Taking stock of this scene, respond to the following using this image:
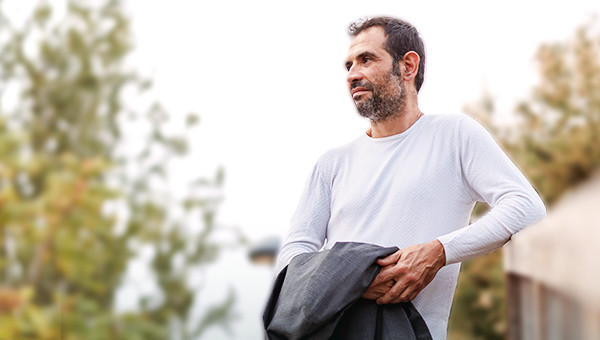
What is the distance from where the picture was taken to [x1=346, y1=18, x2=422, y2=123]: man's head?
1396 millimetres

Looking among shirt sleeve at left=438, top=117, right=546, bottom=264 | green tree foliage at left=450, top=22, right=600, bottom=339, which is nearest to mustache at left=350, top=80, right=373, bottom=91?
shirt sleeve at left=438, top=117, right=546, bottom=264

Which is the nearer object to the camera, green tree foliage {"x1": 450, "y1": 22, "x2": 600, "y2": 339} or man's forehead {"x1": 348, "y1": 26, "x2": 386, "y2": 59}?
man's forehead {"x1": 348, "y1": 26, "x2": 386, "y2": 59}

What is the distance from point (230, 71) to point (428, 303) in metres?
7.71

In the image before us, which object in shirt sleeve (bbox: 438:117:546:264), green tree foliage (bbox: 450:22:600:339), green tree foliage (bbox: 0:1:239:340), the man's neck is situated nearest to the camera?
shirt sleeve (bbox: 438:117:546:264)

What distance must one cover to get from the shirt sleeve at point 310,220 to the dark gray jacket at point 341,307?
0.43ft

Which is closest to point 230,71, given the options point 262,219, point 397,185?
point 262,219

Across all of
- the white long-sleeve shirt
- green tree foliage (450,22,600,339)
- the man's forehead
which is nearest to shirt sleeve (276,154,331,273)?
the white long-sleeve shirt

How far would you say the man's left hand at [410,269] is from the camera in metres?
1.20

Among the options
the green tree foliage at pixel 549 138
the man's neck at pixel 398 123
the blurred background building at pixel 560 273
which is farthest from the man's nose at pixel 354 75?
→ the green tree foliage at pixel 549 138

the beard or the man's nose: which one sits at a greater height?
the man's nose

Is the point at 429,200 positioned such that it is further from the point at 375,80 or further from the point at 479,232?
the point at 375,80

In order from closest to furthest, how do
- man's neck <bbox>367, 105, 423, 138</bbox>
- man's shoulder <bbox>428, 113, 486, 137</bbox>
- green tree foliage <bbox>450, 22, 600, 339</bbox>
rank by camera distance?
man's shoulder <bbox>428, 113, 486, 137</bbox>, man's neck <bbox>367, 105, 423, 138</bbox>, green tree foliage <bbox>450, 22, 600, 339</bbox>

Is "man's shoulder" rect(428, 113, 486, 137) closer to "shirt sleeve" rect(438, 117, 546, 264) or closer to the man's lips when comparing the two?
"shirt sleeve" rect(438, 117, 546, 264)

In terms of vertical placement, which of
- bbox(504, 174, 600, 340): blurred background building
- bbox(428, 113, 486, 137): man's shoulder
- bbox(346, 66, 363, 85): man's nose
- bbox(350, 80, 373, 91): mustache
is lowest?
bbox(504, 174, 600, 340): blurred background building
